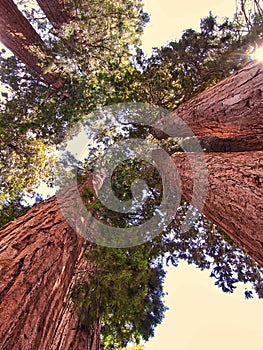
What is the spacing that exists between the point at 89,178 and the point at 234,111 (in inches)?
196

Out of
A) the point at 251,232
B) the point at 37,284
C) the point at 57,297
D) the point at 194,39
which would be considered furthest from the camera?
the point at 194,39

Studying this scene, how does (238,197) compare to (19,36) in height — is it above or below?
below

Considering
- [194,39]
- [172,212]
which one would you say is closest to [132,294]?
[172,212]

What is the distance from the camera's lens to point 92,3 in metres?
7.43

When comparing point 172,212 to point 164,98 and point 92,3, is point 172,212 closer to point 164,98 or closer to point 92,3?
point 164,98

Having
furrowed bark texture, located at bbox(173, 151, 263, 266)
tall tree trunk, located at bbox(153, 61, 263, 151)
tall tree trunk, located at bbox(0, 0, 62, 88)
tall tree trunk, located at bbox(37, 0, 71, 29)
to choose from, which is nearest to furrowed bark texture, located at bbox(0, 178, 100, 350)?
furrowed bark texture, located at bbox(173, 151, 263, 266)

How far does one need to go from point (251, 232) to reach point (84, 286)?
2.93 meters

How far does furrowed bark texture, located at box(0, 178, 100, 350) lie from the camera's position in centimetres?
331

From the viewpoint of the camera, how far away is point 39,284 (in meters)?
3.93

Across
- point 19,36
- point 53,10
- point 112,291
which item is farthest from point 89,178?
point 53,10

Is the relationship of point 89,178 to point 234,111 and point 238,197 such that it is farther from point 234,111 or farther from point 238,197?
point 238,197

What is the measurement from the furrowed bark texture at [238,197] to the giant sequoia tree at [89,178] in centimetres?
2

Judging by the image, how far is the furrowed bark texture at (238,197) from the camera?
Result: 3.49 metres

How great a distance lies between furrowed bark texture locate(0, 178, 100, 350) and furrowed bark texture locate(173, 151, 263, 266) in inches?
110
